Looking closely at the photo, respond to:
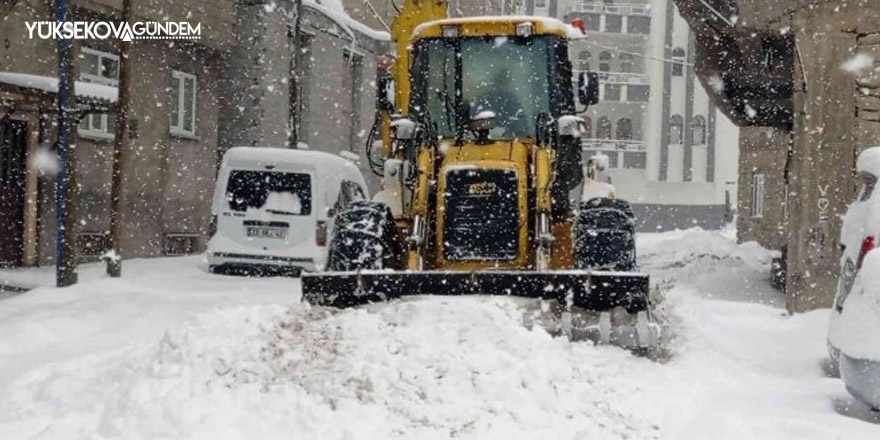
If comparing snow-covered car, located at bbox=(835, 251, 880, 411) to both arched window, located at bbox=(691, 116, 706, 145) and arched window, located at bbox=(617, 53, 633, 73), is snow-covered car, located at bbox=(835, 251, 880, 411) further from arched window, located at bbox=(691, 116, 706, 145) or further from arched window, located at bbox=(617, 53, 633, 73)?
arched window, located at bbox=(617, 53, 633, 73)

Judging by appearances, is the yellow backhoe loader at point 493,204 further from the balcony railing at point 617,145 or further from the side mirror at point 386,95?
the balcony railing at point 617,145

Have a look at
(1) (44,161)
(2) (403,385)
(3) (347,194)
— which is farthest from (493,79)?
(1) (44,161)

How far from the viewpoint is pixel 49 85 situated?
629 inches

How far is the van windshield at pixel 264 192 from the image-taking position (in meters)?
16.5

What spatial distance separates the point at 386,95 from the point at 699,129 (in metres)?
44.6

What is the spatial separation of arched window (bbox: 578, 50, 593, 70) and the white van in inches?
1522

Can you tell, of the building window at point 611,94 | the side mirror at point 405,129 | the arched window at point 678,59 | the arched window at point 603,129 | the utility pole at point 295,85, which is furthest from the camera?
the arched window at point 603,129

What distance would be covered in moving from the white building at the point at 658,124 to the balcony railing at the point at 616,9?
0.05 metres

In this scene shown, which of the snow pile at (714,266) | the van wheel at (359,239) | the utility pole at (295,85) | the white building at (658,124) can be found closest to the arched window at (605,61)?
the white building at (658,124)

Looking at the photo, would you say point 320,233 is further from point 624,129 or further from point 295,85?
point 624,129

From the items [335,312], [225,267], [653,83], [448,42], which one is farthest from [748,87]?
[653,83]

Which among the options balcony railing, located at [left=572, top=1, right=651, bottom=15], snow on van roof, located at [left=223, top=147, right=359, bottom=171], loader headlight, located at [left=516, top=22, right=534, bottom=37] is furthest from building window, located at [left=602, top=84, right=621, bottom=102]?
loader headlight, located at [left=516, top=22, right=534, bottom=37]

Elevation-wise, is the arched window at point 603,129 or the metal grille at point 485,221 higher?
the arched window at point 603,129

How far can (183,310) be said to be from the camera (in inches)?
490
